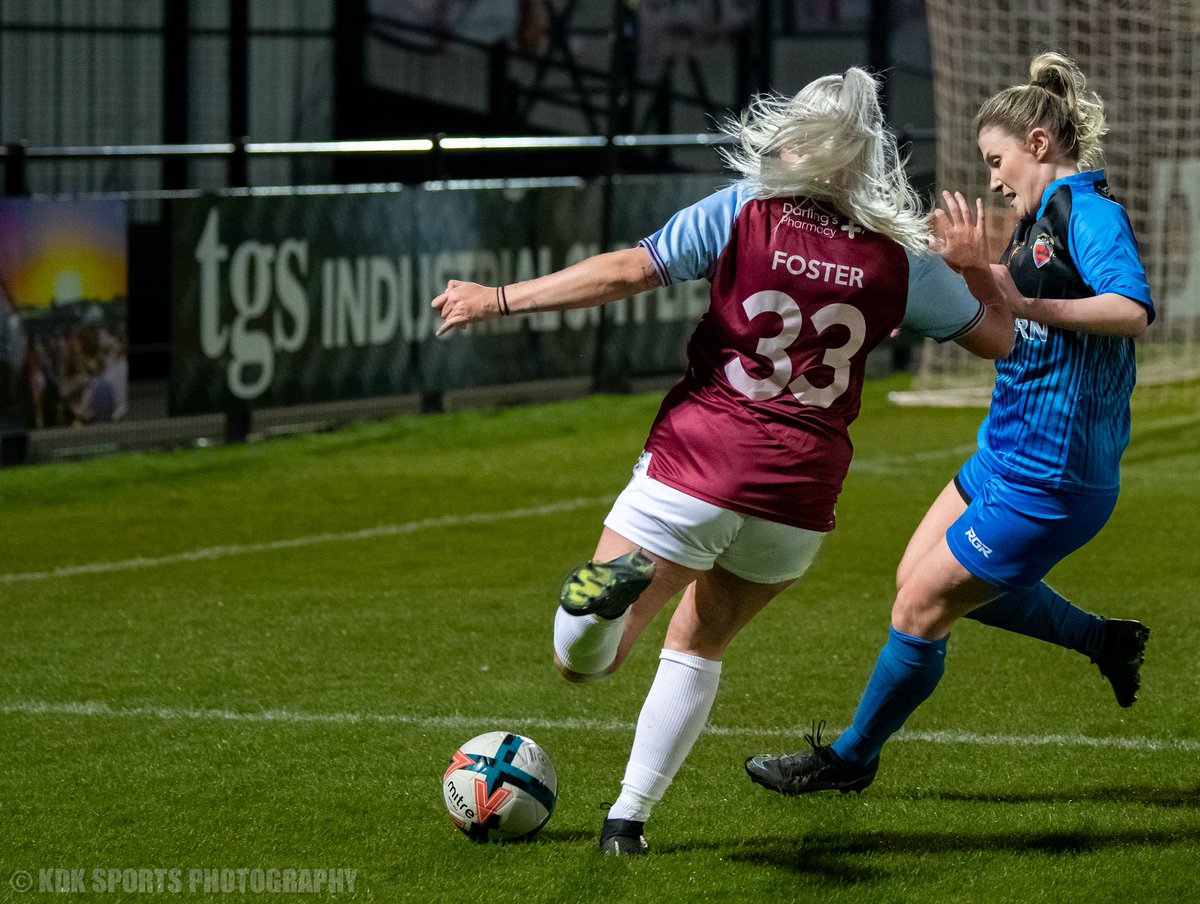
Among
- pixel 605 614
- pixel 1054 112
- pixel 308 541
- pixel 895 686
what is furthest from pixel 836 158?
pixel 308 541

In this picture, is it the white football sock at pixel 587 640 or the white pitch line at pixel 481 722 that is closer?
the white football sock at pixel 587 640

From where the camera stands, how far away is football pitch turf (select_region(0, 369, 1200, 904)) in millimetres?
3947

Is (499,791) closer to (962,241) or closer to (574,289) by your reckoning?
(574,289)

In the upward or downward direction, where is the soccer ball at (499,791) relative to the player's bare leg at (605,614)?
downward

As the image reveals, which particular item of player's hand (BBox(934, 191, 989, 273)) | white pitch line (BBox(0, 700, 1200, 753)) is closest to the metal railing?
white pitch line (BBox(0, 700, 1200, 753))

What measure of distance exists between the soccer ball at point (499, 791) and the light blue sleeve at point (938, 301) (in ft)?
4.52

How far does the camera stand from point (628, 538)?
3.64 metres

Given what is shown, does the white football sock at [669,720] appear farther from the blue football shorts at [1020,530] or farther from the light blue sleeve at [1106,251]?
the light blue sleeve at [1106,251]

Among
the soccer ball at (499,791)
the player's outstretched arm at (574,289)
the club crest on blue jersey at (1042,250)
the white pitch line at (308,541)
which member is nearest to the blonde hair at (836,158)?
the player's outstretched arm at (574,289)

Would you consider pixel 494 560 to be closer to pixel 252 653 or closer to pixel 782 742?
pixel 252 653

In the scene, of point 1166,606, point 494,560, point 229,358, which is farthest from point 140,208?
point 1166,606

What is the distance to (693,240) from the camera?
3529mm

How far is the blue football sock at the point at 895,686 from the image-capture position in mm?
4199

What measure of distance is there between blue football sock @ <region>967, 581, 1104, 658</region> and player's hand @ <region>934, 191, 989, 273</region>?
1137 mm
